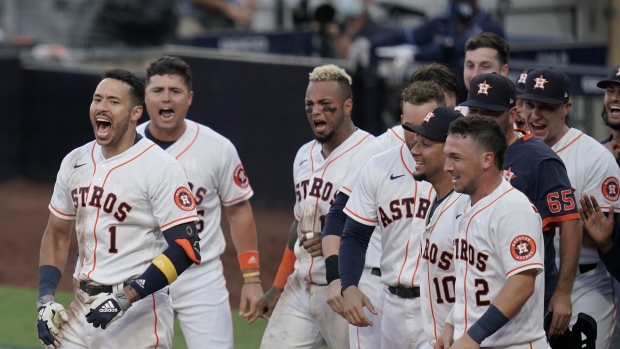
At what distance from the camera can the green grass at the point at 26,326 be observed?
898 cm

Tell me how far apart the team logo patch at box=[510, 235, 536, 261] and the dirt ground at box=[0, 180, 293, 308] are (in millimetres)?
5962

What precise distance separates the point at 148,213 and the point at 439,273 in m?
1.50

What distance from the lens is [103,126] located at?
5.79 m

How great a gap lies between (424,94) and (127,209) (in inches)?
62.9

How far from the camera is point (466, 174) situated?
4824 millimetres

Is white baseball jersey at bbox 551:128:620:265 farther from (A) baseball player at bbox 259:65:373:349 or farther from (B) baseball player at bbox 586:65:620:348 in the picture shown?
(A) baseball player at bbox 259:65:373:349

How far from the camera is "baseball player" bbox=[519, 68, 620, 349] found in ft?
19.9

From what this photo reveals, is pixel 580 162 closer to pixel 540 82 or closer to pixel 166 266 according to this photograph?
pixel 540 82

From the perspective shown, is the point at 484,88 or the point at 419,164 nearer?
the point at 419,164

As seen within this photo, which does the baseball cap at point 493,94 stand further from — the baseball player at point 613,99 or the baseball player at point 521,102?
the baseball player at point 613,99

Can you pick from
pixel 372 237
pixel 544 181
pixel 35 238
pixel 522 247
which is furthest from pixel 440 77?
pixel 35 238

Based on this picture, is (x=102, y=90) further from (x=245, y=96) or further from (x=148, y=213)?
(x=245, y=96)

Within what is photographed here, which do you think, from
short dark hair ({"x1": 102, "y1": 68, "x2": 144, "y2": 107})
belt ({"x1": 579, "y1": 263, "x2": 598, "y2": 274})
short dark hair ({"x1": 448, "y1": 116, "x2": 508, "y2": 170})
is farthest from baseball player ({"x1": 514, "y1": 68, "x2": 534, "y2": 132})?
short dark hair ({"x1": 102, "y1": 68, "x2": 144, "y2": 107})

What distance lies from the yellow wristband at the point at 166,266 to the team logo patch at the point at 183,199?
28 cm
